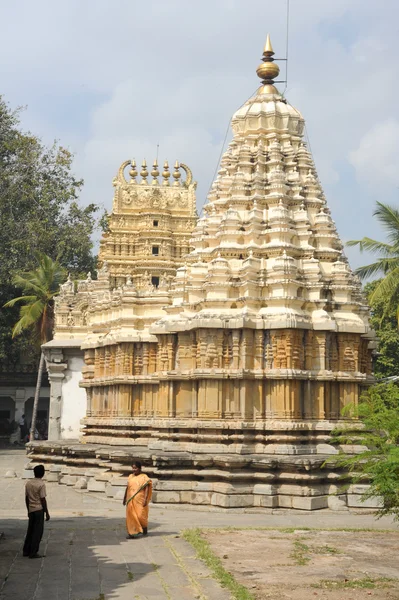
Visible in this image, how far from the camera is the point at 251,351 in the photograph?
1698 centimetres

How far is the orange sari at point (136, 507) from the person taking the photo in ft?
40.0

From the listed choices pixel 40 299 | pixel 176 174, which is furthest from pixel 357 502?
pixel 176 174

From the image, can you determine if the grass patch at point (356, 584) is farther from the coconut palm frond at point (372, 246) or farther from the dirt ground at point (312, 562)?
the coconut palm frond at point (372, 246)

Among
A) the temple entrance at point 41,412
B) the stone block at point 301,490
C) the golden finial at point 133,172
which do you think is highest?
the golden finial at point 133,172

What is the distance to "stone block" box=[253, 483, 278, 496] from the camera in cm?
1565

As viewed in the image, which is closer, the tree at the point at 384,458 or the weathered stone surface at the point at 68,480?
the tree at the point at 384,458

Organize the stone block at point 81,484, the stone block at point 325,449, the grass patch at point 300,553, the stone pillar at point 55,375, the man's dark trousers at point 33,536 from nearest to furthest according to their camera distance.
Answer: the grass patch at point 300,553 → the man's dark trousers at point 33,536 → the stone block at point 325,449 → the stone block at point 81,484 → the stone pillar at point 55,375

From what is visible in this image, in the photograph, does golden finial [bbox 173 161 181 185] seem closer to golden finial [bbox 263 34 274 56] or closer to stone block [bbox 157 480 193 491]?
golden finial [bbox 263 34 274 56]

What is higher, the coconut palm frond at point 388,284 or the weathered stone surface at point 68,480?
the coconut palm frond at point 388,284

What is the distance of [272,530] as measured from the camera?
42.0 ft

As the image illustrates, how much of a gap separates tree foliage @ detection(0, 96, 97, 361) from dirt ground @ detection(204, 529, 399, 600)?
28.0 meters

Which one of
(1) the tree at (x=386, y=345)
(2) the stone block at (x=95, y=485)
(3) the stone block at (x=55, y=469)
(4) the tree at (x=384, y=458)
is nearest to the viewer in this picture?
(4) the tree at (x=384, y=458)

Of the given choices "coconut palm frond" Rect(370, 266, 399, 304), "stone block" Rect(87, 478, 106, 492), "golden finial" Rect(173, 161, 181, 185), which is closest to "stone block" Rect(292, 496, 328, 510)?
"stone block" Rect(87, 478, 106, 492)

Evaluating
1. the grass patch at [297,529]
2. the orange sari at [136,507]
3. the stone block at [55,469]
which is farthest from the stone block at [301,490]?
the stone block at [55,469]
